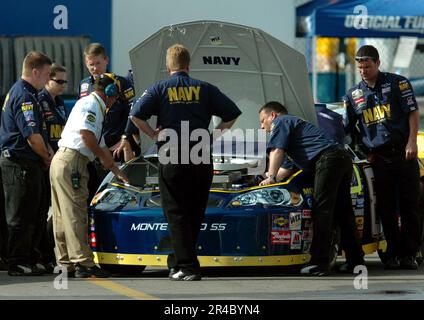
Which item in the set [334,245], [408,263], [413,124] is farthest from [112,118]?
[408,263]

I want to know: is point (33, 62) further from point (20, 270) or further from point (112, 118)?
point (20, 270)

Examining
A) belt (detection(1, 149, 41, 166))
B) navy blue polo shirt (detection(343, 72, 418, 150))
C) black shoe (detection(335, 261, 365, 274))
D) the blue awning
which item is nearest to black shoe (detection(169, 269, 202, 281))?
black shoe (detection(335, 261, 365, 274))

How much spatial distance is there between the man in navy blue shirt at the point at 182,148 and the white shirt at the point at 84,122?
319 mm

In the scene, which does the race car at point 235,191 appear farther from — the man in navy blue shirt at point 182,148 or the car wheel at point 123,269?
the man in navy blue shirt at point 182,148

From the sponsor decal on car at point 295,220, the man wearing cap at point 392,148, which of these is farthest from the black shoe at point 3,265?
the man wearing cap at point 392,148

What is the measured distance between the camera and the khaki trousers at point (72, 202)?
988 centimetres

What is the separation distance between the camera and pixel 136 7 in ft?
56.7

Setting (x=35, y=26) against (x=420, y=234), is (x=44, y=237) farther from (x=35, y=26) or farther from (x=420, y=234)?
(x=35, y=26)

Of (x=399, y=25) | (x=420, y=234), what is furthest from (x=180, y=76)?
(x=399, y=25)

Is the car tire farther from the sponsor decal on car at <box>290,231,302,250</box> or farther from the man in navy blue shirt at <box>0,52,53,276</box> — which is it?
the man in navy blue shirt at <box>0,52,53,276</box>

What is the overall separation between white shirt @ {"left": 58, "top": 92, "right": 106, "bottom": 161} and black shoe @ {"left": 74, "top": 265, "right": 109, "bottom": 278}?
0.94 m

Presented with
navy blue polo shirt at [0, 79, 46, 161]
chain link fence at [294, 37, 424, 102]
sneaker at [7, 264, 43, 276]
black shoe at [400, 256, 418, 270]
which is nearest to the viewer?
navy blue polo shirt at [0, 79, 46, 161]

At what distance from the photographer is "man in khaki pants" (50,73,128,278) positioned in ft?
32.3

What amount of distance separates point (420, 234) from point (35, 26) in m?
7.95
